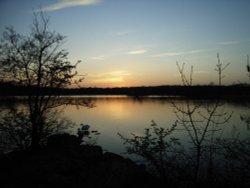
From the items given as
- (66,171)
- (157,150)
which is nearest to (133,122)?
(66,171)

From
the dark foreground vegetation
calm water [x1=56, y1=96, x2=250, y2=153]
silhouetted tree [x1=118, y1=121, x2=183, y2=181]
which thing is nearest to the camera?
silhouetted tree [x1=118, y1=121, x2=183, y2=181]

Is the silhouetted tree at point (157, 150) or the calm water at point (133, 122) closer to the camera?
the silhouetted tree at point (157, 150)

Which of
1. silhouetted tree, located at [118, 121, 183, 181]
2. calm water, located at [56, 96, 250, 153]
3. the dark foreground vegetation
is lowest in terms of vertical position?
calm water, located at [56, 96, 250, 153]

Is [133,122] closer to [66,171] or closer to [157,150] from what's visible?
[66,171]

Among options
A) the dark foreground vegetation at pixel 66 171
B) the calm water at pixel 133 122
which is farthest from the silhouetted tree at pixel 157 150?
the calm water at pixel 133 122

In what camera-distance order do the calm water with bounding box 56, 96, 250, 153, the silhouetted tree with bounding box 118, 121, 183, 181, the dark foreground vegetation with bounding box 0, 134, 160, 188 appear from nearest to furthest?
the silhouetted tree with bounding box 118, 121, 183, 181 < the dark foreground vegetation with bounding box 0, 134, 160, 188 < the calm water with bounding box 56, 96, 250, 153

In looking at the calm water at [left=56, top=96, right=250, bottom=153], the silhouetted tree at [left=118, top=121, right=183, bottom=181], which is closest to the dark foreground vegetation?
the silhouetted tree at [left=118, top=121, right=183, bottom=181]

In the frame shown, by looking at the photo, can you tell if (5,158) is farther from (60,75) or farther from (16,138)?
(60,75)

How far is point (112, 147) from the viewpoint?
864 inches

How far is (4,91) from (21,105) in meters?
1.68

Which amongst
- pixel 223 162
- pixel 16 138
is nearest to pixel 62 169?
pixel 16 138

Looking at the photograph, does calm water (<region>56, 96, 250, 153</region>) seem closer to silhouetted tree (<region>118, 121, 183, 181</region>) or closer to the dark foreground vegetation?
silhouetted tree (<region>118, 121, 183, 181</region>)

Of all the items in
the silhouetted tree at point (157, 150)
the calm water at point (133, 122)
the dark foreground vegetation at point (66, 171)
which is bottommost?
the calm water at point (133, 122)

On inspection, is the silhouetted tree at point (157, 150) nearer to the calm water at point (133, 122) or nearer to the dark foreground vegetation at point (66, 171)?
the dark foreground vegetation at point (66, 171)
